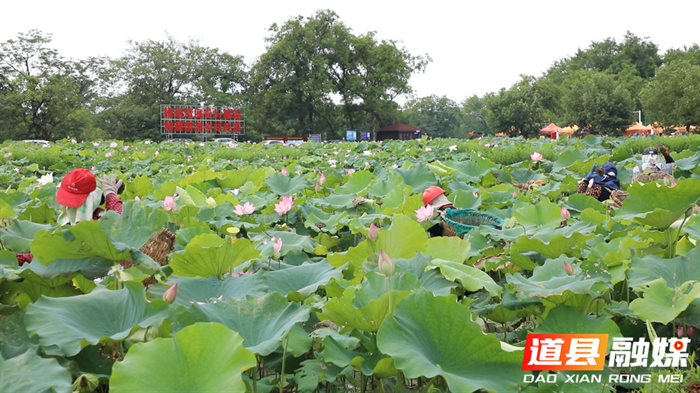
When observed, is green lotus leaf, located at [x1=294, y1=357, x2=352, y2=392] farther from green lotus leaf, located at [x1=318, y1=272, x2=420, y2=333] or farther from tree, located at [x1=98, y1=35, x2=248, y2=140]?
tree, located at [x1=98, y1=35, x2=248, y2=140]

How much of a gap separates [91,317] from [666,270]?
138cm

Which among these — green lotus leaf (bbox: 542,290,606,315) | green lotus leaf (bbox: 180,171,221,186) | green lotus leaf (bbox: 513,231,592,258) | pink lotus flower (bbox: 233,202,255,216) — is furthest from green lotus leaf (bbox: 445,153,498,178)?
green lotus leaf (bbox: 542,290,606,315)

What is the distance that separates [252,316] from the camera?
1074 mm

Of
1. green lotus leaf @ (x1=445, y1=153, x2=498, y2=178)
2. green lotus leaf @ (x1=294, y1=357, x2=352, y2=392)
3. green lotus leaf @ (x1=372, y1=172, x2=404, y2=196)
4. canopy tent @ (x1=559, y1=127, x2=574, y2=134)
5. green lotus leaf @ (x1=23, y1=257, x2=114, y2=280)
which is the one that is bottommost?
green lotus leaf @ (x1=294, y1=357, x2=352, y2=392)

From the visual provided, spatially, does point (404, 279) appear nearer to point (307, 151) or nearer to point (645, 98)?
point (307, 151)

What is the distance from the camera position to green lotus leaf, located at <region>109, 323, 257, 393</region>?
810 mm

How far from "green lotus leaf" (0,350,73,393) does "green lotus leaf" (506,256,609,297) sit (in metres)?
0.99

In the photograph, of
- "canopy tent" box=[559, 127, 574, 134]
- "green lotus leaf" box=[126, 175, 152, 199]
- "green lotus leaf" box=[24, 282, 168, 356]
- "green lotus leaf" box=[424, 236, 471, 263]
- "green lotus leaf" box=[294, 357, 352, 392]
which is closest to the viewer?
"green lotus leaf" box=[24, 282, 168, 356]

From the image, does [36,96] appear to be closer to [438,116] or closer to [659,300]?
[659,300]

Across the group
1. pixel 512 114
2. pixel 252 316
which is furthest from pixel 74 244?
pixel 512 114

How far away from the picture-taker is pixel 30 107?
27484 mm

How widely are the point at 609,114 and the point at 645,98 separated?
81.5 inches

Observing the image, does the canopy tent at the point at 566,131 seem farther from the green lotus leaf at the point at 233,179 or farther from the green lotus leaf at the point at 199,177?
the green lotus leaf at the point at 199,177

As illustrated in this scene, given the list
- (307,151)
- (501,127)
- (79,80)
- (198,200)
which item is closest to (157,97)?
(79,80)
